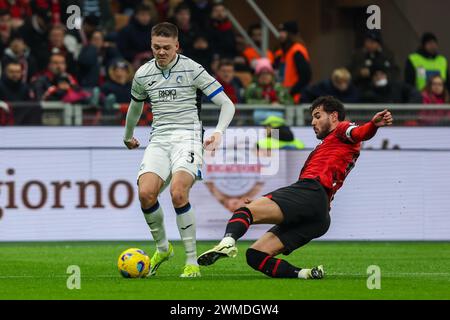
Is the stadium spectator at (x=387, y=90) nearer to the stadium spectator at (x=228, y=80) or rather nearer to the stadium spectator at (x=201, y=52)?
the stadium spectator at (x=228, y=80)

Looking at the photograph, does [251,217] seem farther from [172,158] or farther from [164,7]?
[164,7]

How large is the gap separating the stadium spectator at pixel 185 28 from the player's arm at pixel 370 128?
995 cm

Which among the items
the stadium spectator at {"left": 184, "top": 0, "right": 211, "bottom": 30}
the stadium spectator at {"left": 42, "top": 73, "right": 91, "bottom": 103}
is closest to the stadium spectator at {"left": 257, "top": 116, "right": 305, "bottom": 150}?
the stadium spectator at {"left": 42, "top": 73, "right": 91, "bottom": 103}

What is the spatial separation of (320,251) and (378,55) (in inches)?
242

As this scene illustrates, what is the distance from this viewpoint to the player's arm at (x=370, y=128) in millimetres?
10602

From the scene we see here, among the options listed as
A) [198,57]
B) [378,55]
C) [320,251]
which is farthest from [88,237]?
[378,55]

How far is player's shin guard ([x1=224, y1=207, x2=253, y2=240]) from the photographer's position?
10.7m

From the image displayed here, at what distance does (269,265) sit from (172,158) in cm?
143

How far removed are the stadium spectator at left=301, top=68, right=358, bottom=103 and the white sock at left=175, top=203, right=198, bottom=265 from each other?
8567 mm

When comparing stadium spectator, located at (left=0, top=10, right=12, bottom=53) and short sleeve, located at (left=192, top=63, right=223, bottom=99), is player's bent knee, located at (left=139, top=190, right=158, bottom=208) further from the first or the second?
stadium spectator, located at (left=0, top=10, right=12, bottom=53)

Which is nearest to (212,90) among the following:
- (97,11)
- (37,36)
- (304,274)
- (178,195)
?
(178,195)

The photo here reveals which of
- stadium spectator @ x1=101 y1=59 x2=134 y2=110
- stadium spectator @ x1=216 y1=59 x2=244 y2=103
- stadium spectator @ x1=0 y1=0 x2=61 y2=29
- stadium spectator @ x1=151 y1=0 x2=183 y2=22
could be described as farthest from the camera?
stadium spectator @ x1=151 y1=0 x2=183 y2=22

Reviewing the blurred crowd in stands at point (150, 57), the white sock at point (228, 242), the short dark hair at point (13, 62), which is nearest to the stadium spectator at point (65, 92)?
the blurred crowd in stands at point (150, 57)
